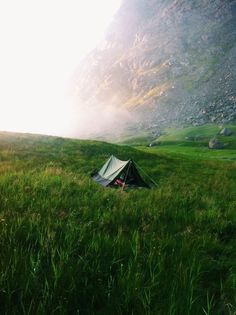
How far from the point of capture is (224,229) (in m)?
6.76

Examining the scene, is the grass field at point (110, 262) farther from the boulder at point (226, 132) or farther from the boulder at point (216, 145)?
the boulder at point (226, 132)

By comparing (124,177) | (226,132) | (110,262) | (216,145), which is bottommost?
(124,177)

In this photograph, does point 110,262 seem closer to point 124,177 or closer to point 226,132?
point 124,177

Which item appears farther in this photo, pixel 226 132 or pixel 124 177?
pixel 226 132

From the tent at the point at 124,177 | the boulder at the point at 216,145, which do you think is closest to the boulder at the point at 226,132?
the boulder at the point at 216,145

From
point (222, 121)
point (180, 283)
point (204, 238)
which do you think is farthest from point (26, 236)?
point (222, 121)

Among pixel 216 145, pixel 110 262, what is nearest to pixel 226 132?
pixel 216 145

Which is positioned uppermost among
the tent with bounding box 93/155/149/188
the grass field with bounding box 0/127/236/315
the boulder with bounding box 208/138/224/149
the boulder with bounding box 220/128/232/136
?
the boulder with bounding box 220/128/232/136

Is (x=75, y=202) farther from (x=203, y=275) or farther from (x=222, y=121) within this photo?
(x=222, y=121)

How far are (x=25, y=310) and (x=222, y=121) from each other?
8008 inches

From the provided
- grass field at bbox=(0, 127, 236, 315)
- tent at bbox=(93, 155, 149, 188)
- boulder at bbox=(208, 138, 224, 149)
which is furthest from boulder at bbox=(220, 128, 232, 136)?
grass field at bbox=(0, 127, 236, 315)

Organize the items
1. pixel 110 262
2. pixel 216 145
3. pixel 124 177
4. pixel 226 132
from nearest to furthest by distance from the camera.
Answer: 1. pixel 110 262
2. pixel 124 177
3. pixel 216 145
4. pixel 226 132

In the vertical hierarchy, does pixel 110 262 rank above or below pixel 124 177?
above

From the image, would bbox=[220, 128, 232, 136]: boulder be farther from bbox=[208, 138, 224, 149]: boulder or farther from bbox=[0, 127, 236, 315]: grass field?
bbox=[0, 127, 236, 315]: grass field
